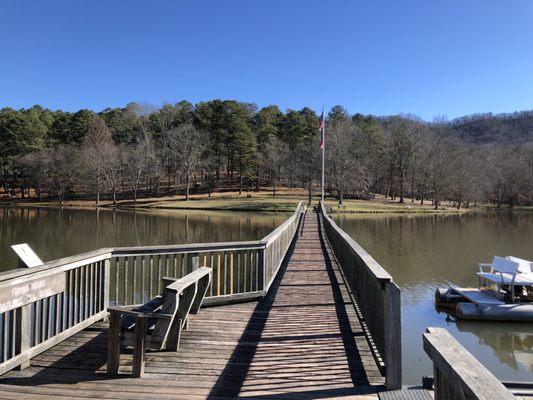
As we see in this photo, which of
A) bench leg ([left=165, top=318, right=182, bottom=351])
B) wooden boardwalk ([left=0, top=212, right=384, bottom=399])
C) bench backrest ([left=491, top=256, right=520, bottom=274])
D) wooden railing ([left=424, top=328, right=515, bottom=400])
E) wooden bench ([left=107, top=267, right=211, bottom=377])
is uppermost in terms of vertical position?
wooden railing ([left=424, top=328, right=515, bottom=400])

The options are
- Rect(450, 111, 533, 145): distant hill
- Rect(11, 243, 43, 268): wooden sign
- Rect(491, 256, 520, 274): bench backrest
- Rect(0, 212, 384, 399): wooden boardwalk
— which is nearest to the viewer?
Rect(0, 212, 384, 399): wooden boardwalk

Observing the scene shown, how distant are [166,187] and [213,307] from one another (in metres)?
74.3

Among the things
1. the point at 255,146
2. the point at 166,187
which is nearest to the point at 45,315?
the point at 255,146

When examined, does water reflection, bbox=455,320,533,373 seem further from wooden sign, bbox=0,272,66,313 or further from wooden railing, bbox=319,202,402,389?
wooden sign, bbox=0,272,66,313

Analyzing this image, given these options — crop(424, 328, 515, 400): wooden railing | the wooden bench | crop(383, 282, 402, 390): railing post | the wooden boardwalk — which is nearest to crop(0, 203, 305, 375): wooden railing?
the wooden boardwalk

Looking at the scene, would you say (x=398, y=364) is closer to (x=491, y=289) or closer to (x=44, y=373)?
(x=44, y=373)

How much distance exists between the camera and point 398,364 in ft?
13.3

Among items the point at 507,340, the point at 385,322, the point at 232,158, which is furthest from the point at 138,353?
the point at 232,158

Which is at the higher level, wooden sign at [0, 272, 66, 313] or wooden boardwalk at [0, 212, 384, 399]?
wooden sign at [0, 272, 66, 313]

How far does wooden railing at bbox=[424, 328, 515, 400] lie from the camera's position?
178 cm

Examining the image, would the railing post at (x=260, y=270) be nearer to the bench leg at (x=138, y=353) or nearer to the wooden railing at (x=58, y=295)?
the wooden railing at (x=58, y=295)

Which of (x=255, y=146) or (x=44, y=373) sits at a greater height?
(x=255, y=146)

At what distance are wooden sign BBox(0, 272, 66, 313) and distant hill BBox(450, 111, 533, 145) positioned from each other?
145699 mm

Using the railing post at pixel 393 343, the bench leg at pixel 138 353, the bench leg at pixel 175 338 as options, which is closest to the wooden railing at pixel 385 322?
the railing post at pixel 393 343
